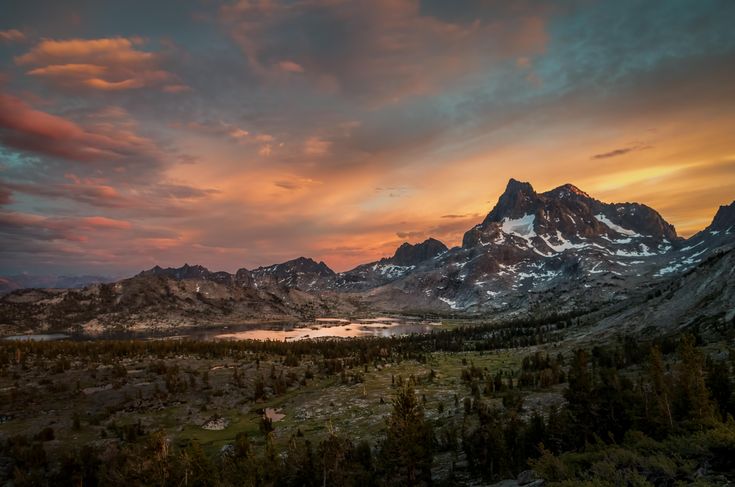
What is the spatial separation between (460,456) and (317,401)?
42830 mm

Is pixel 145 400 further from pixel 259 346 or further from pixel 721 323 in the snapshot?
pixel 721 323

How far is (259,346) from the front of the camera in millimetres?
156750

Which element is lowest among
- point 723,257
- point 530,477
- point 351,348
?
point 351,348

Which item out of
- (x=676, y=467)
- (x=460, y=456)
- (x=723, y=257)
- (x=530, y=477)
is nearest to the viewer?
(x=676, y=467)

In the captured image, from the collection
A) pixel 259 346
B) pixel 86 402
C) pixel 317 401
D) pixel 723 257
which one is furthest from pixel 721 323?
pixel 259 346

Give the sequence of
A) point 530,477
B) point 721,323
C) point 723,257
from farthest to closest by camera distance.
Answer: point 723,257
point 721,323
point 530,477

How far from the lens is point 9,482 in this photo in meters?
50.5

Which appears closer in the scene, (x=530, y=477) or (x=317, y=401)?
(x=530, y=477)

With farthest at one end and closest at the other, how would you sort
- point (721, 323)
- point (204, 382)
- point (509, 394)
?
point (204, 382)
point (721, 323)
point (509, 394)

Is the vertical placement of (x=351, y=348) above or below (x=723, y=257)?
below

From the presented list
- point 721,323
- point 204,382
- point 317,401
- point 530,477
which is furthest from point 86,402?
point 721,323

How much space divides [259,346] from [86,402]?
7961cm

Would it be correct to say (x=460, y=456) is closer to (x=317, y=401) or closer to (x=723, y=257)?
(x=317, y=401)

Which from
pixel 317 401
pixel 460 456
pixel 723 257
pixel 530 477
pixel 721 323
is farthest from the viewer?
pixel 723 257
